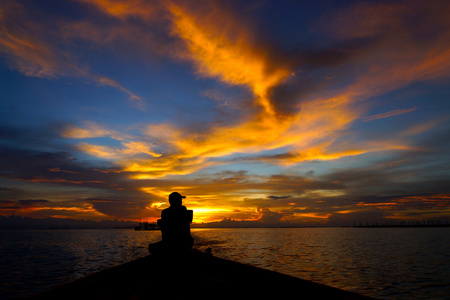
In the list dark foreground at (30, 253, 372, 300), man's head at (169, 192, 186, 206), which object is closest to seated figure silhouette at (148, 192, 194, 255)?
man's head at (169, 192, 186, 206)

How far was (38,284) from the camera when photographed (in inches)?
733

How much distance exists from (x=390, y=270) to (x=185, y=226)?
2428 centimetres

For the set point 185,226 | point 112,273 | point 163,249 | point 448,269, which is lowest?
point 448,269

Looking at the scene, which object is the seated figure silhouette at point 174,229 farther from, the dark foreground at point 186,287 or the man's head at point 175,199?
the dark foreground at point 186,287

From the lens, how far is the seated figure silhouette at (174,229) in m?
7.23

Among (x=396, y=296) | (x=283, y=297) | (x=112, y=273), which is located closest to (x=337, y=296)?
(x=283, y=297)

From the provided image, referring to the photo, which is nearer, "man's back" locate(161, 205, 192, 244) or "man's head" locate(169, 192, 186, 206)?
"man's back" locate(161, 205, 192, 244)

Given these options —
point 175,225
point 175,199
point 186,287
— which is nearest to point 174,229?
point 175,225

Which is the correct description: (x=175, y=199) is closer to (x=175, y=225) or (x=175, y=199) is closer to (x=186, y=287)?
(x=175, y=225)

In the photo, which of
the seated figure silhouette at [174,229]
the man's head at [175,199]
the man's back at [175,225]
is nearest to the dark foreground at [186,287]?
the seated figure silhouette at [174,229]

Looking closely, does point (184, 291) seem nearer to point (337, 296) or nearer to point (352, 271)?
point (337, 296)

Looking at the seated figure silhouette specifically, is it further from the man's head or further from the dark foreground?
the dark foreground

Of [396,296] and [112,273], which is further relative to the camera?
[396,296]

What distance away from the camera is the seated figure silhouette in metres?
7.23
